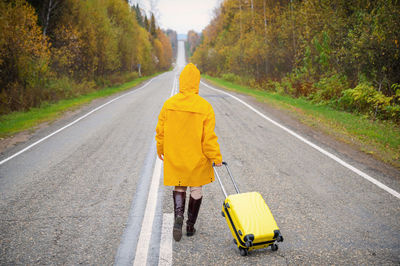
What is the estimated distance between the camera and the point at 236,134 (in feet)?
26.3

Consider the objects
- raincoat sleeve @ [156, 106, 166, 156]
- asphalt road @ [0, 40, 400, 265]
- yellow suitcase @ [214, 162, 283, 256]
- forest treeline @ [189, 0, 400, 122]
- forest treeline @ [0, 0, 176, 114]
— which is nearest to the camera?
yellow suitcase @ [214, 162, 283, 256]

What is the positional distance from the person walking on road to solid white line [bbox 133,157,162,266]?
1.21 feet

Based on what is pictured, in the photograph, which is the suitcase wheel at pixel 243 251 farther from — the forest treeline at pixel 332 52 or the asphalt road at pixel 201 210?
the forest treeline at pixel 332 52

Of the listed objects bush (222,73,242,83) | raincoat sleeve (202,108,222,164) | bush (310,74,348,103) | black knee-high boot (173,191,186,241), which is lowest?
black knee-high boot (173,191,186,241)

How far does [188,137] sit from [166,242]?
49.7 inches

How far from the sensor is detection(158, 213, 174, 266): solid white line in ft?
9.46

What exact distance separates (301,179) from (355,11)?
11652 millimetres

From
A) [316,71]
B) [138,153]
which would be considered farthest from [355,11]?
[138,153]

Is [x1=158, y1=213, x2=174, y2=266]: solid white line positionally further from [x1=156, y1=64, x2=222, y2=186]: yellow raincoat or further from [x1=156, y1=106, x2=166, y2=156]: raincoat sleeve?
[x1=156, y1=106, x2=166, y2=156]: raincoat sleeve

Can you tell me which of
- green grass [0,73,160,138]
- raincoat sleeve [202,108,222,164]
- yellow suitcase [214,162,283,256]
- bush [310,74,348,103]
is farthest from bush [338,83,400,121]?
green grass [0,73,160,138]

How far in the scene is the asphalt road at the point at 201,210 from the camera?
2984mm

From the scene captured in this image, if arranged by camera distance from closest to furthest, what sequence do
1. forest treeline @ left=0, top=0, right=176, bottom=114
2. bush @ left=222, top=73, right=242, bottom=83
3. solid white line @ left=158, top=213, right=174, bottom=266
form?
solid white line @ left=158, top=213, right=174, bottom=266 → forest treeline @ left=0, top=0, right=176, bottom=114 → bush @ left=222, top=73, right=242, bottom=83

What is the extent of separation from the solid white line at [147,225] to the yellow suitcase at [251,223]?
1.00 meters

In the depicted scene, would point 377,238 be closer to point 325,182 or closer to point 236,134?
point 325,182
